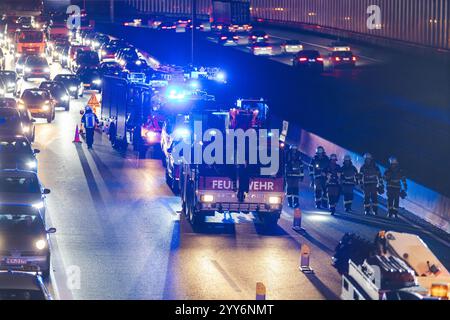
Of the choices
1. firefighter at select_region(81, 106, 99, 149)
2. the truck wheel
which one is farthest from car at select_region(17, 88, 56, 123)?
the truck wheel

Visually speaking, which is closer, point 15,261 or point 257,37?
point 15,261

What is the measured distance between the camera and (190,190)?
85.6 ft

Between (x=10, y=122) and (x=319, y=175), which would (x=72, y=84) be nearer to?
(x=10, y=122)

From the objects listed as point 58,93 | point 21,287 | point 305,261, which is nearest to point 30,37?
point 58,93

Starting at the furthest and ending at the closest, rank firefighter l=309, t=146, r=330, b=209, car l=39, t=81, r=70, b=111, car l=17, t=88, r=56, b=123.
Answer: car l=39, t=81, r=70, b=111
car l=17, t=88, r=56, b=123
firefighter l=309, t=146, r=330, b=209

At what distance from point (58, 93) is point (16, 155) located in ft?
71.5

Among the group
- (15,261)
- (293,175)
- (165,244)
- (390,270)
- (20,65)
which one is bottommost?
(20,65)

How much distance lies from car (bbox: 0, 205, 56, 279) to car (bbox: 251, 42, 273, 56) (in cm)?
6312

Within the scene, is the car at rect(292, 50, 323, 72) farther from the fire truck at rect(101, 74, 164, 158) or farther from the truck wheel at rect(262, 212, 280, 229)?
the truck wheel at rect(262, 212, 280, 229)

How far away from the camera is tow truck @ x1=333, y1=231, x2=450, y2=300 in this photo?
15.2 m

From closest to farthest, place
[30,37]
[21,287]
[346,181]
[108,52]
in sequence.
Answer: [21,287]
[346,181]
[30,37]
[108,52]

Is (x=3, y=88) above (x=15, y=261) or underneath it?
underneath

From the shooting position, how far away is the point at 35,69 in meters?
65.9
